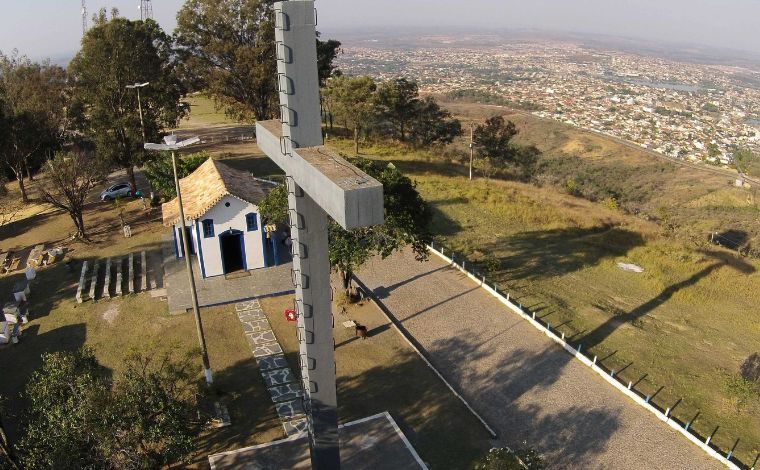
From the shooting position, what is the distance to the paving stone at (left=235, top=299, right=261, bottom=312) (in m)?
21.7

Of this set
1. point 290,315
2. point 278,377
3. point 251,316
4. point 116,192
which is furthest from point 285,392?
point 116,192

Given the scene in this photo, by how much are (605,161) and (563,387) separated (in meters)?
63.6

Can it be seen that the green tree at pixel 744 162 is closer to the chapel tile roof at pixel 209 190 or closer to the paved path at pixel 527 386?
the paved path at pixel 527 386

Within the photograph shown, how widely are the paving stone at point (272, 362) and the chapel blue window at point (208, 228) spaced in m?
7.42

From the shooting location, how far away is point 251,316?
21.2 metres

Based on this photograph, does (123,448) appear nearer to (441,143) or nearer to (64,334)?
(64,334)

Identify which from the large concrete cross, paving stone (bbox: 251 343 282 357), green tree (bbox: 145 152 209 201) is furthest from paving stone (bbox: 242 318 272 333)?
green tree (bbox: 145 152 209 201)

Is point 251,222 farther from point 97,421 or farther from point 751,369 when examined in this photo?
point 751,369

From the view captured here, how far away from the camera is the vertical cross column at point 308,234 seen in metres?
7.48

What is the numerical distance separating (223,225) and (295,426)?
11.2 metres

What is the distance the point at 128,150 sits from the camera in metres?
33.1

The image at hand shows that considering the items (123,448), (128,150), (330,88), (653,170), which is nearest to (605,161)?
(653,170)

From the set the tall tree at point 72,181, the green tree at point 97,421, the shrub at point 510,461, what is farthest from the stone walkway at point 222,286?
the shrub at point 510,461

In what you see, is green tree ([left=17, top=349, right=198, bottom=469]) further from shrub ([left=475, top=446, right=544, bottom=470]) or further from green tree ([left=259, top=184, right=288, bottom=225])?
green tree ([left=259, top=184, right=288, bottom=225])
